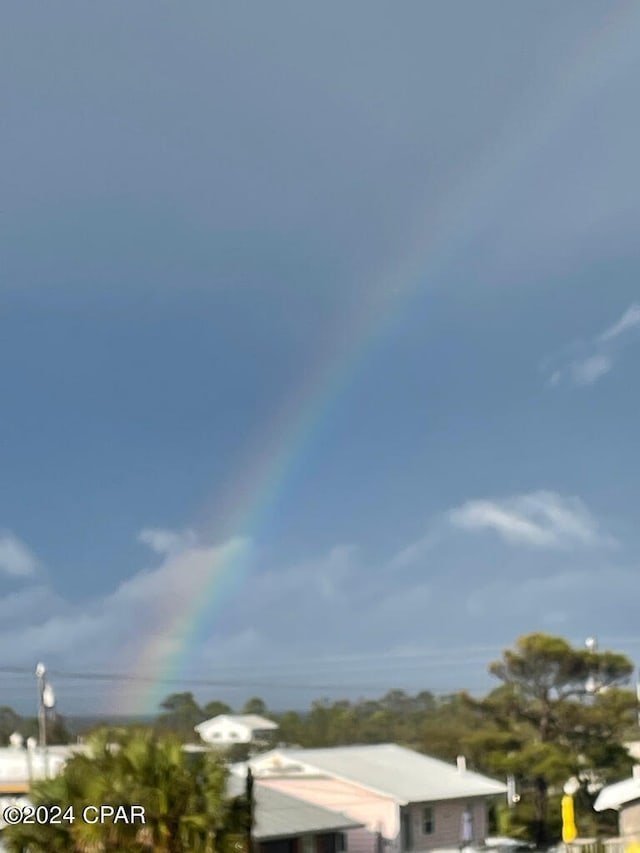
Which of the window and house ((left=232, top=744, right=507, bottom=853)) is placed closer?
house ((left=232, top=744, right=507, bottom=853))

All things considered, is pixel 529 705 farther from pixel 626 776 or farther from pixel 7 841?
pixel 7 841

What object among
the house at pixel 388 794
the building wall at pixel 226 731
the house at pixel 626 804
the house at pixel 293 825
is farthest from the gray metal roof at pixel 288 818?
the building wall at pixel 226 731

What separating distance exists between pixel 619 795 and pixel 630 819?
1095 millimetres

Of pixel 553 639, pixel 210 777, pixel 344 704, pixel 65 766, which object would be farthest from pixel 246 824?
pixel 344 704

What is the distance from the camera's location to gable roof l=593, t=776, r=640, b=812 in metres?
48.0

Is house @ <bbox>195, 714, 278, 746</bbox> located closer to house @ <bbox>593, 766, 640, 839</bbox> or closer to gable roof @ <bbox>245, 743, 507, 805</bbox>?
gable roof @ <bbox>245, 743, 507, 805</bbox>

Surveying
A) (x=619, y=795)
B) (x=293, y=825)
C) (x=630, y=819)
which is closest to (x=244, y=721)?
(x=619, y=795)

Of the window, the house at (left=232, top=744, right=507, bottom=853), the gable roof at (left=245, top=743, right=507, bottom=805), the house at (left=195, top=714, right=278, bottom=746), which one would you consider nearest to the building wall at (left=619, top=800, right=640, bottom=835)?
the house at (left=232, top=744, right=507, bottom=853)

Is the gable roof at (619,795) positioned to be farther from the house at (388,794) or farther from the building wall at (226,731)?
the building wall at (226,731)

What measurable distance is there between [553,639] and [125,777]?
42.4m

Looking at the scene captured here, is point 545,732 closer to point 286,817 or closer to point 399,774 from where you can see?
point 399,774

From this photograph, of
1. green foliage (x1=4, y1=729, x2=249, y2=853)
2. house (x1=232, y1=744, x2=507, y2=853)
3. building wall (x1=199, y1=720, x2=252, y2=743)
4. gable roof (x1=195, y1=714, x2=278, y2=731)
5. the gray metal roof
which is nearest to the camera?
green foliage (x1=4, y1=729, x2=249, y2=853)

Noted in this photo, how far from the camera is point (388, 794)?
4928cm

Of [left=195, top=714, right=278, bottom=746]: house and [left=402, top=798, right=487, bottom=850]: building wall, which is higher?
[left=195, top=714, right=278, bottom=746]: house
